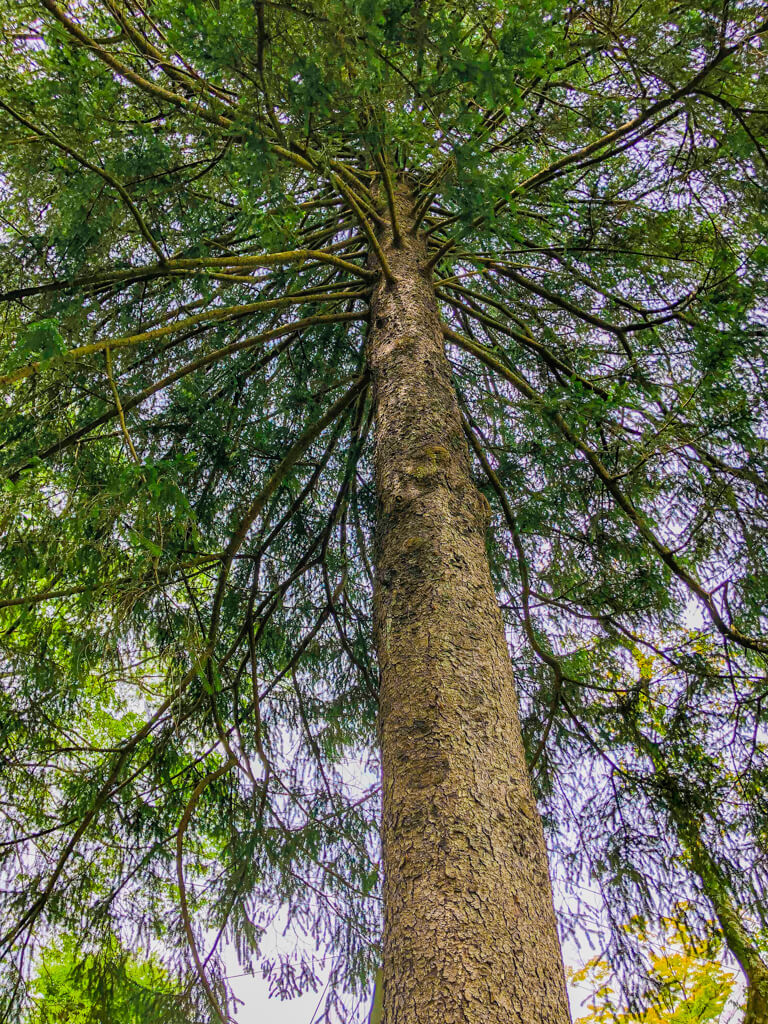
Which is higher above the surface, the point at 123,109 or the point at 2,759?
the point at 123,109

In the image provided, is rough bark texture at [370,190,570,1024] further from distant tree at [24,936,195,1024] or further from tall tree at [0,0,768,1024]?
distant tree at [24,936,195,1024]

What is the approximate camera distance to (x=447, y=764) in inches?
69.9

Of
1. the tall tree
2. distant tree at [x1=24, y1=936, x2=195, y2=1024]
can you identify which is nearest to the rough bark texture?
the tall tree

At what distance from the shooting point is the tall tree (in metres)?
1.96

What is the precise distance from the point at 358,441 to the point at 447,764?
2.55 metres

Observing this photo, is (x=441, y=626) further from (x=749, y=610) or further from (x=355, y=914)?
(x=355, y=914)

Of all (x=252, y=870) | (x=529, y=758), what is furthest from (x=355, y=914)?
(x=529, y=758)

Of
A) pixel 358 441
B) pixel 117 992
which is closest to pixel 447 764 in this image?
pixel 358 441

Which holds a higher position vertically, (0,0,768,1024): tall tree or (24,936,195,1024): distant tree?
Answer: (0,0,768,1024): tall tree

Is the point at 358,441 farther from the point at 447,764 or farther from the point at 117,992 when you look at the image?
the point at 117,992

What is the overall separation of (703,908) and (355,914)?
182 cm

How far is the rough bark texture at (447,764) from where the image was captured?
1.47 meters

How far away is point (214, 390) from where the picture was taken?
403cm

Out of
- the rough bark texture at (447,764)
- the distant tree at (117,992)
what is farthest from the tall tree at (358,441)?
the distant tree at (117,992)
